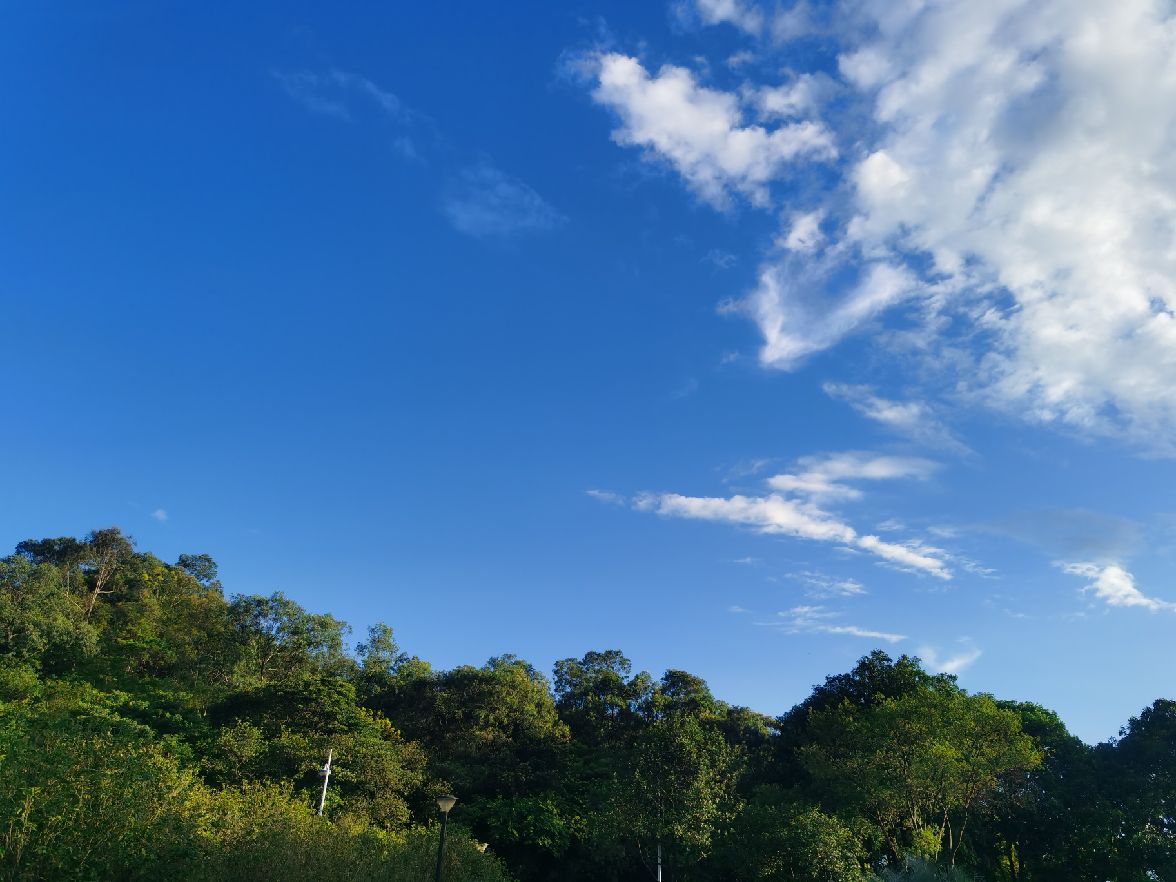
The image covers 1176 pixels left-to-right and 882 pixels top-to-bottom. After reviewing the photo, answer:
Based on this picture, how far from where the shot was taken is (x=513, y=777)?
125 feet

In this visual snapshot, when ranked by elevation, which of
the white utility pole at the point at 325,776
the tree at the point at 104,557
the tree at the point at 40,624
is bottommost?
the white utility pole at the point at 325,776

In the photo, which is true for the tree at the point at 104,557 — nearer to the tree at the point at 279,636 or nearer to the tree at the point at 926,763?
the tree at the point at 279,636

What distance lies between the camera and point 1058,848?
30.9 meters

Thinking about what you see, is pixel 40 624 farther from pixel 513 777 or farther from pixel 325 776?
pixel 513 777

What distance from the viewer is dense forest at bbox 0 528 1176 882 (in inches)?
572

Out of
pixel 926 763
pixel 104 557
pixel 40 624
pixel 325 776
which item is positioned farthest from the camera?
pixel 104 557

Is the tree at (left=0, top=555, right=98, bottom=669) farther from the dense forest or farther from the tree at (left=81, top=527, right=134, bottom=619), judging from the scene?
the tree at (left=81, top=527, right=134, bottom=619)

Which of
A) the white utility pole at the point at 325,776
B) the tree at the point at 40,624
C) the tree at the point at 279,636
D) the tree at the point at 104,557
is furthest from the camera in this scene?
the tree at the point at 104,557

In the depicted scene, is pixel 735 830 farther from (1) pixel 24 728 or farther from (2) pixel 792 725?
(1) pixel 24 728

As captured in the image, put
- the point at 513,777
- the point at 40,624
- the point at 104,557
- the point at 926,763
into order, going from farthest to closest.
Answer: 1. the point at 104,557
2. the point at 40,624
3. the point at 513,777
4. the point at 926,763

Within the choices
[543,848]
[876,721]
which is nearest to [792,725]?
[876,721]

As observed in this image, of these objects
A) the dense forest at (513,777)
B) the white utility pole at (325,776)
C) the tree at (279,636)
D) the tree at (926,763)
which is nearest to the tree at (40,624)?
the dense forest at (513,777)

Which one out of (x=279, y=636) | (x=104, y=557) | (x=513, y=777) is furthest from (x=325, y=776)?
(x=104, y=557)

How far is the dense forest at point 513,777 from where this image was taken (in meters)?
14.5
